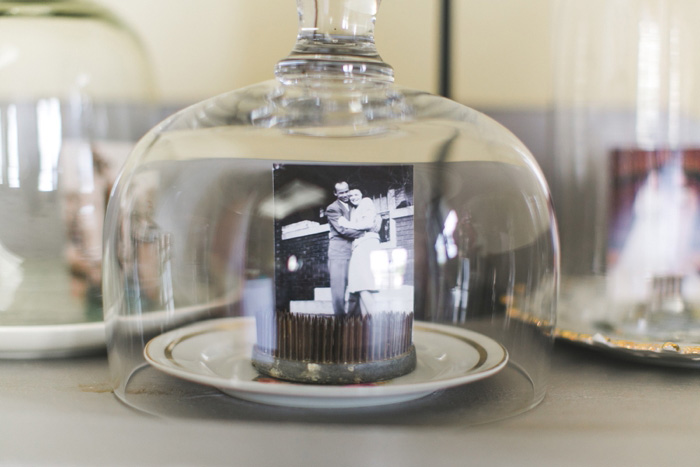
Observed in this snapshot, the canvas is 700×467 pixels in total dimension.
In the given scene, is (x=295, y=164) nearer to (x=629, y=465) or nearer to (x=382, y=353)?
(x=382, y=353)

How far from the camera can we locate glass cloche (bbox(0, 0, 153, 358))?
1.97ft

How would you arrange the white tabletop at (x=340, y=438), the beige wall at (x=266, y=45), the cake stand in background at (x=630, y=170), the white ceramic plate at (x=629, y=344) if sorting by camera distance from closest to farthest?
1. the white tabletop at (x=340, y=438)
2. the white ceramic plate at (x=629, y=344)
3. the cake stand in background at (x=630, y=170)
4. the beige wall at (x=266, y=45)

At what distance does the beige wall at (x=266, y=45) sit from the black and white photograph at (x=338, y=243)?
42cm

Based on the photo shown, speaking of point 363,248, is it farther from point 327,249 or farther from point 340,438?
point 340,438

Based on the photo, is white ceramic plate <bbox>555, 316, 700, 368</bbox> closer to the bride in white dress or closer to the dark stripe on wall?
the bride in white dress

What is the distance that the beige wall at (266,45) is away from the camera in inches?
34.1

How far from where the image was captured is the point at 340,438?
417 mm

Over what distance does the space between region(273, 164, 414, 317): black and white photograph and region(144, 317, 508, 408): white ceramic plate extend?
6 cm

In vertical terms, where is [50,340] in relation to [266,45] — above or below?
below

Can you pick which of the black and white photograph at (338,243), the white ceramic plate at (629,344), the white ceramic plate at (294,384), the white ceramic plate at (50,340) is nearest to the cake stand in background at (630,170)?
the white ceramic plate at (629,344)

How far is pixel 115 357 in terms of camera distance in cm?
53

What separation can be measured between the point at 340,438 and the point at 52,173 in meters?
0.38

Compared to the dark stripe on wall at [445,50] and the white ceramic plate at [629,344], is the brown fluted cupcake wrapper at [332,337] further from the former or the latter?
the dark stripe on wall at [445,50]

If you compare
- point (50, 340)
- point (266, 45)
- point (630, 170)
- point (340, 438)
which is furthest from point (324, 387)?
point (266, 45)
